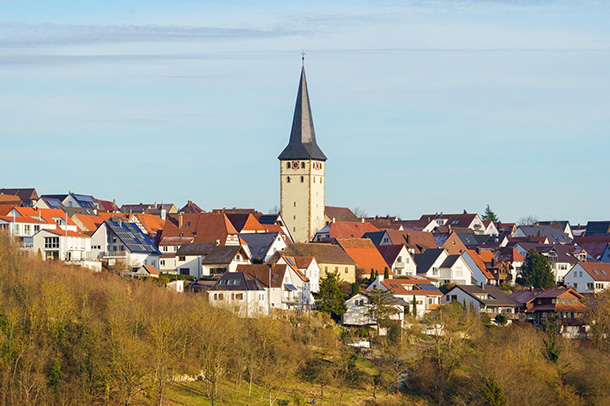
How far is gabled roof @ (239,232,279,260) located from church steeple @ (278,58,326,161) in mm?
18074

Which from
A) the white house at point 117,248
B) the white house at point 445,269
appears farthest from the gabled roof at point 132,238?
the white house at point 445,269

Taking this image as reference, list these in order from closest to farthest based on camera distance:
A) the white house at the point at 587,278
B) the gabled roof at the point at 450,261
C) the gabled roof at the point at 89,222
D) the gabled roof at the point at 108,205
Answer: the gabled roof at the point at 89,222
the gabled roof at the point at 450,261
the white house at the point at 587,278
the gabled roof at the point at 108,205

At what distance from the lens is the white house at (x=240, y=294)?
228ft

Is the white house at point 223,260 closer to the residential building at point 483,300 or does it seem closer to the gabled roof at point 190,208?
the residential building at point 483,300

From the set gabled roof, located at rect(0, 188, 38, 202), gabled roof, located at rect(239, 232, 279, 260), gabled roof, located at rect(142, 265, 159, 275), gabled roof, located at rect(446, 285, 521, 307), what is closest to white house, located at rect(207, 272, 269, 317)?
gabled roof, located at rect(142, 265, 159, 275)

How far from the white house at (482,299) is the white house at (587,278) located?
42.0ft

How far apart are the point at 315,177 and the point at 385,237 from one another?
28.9 feet

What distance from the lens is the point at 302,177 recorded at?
103812 mm

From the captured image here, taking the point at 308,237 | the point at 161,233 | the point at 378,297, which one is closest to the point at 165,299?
the point at 378,297

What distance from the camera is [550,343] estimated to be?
7100 centimetres

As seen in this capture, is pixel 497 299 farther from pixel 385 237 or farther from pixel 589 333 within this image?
pixel 385 237

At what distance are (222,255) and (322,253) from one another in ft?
32.8

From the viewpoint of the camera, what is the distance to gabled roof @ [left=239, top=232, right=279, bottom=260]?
8356 cm

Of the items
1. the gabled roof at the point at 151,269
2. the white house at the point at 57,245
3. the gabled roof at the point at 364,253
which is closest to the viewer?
the white house at the point at 57,245
